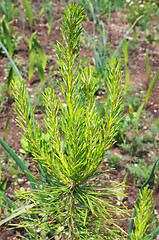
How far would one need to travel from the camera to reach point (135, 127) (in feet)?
7.45

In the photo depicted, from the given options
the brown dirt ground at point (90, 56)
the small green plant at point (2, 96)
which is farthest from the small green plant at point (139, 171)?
the small green plant at point (2, 96)

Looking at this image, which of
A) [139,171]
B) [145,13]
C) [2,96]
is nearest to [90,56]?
[2,96]

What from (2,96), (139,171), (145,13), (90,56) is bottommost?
(139,171)

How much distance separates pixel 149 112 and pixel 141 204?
167cm

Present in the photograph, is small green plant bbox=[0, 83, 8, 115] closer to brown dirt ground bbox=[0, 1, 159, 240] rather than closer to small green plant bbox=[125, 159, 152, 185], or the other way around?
brown dirt ground bbox=[0, 1, 159, 240]

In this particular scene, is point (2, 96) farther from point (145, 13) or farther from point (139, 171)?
point (145, 13)

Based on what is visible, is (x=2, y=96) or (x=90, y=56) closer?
(x=2, y=96)

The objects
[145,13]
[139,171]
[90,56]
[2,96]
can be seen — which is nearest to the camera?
[139,171]

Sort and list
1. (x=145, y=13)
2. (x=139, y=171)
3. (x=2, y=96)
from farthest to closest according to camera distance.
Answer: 1. (x=145, y=13)
2. (x=2, y=96)
3. (x=139, y=171)

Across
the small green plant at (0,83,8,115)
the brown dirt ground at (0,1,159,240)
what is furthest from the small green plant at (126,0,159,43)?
the small green plant at (0,83,8,115)

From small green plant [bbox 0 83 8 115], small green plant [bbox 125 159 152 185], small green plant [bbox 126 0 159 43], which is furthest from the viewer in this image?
small green plant [bbox 126 0 159 43]

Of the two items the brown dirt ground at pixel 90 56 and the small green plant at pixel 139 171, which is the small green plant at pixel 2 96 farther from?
the small green plant at pixel 139 171

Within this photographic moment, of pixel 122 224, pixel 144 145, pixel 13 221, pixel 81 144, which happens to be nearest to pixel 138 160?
pixel 144 145

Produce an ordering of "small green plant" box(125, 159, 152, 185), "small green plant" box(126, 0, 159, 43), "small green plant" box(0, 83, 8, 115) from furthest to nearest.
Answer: "small green plant" box(126, 0, 159, 43) < "small green plant" box(0, 83, 8, 115) < "small green plant" box(125, 159, 152, 185)
